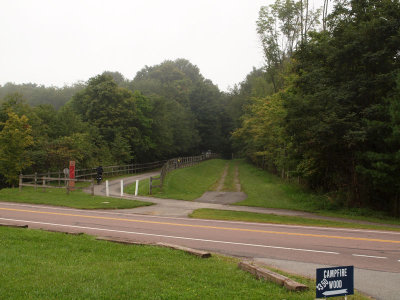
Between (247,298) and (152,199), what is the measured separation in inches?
706

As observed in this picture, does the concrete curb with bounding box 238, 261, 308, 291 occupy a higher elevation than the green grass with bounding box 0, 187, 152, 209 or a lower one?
higher

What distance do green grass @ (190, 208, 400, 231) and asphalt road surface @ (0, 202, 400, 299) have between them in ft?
3.43

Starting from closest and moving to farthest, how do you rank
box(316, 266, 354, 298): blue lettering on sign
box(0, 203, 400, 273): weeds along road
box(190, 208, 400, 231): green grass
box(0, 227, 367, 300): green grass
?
box(316, 266, 354, 298): blue lettering on sign, box(0, 227, 367, 300): green grass, box(0, 203, 400, 273): weeds along road, box(190, 208, 400, 231): green grass

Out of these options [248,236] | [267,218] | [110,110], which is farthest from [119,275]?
[110,110]

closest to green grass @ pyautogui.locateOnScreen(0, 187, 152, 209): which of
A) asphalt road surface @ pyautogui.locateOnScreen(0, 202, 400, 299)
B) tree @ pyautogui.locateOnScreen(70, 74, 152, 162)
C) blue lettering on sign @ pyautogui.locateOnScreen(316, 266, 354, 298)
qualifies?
asphalt road surface @ pyautogui.locateOnScreen(0, 202, 400, 299)

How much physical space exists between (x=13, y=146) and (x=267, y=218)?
68.5ft

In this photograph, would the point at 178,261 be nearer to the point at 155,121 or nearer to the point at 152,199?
the point at 152,199

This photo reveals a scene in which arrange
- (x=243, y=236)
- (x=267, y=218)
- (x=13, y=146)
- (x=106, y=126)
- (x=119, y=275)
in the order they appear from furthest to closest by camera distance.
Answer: (x=106, y=126), (x=13, y=146), (x=267, y=218), (x=243, y=236), (x=119, y=275)

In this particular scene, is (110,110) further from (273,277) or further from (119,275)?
(273,277)

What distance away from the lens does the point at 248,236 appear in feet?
41.2

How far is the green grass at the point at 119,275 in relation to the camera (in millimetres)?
6066

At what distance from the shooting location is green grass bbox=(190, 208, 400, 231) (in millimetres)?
15605

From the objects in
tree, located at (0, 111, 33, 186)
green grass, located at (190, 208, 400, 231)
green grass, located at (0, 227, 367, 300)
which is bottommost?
green grass, located at (190, 208, 400, 231)

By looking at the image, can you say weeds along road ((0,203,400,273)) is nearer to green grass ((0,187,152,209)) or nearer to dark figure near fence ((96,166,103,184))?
green grass ((0,187,152,209))
